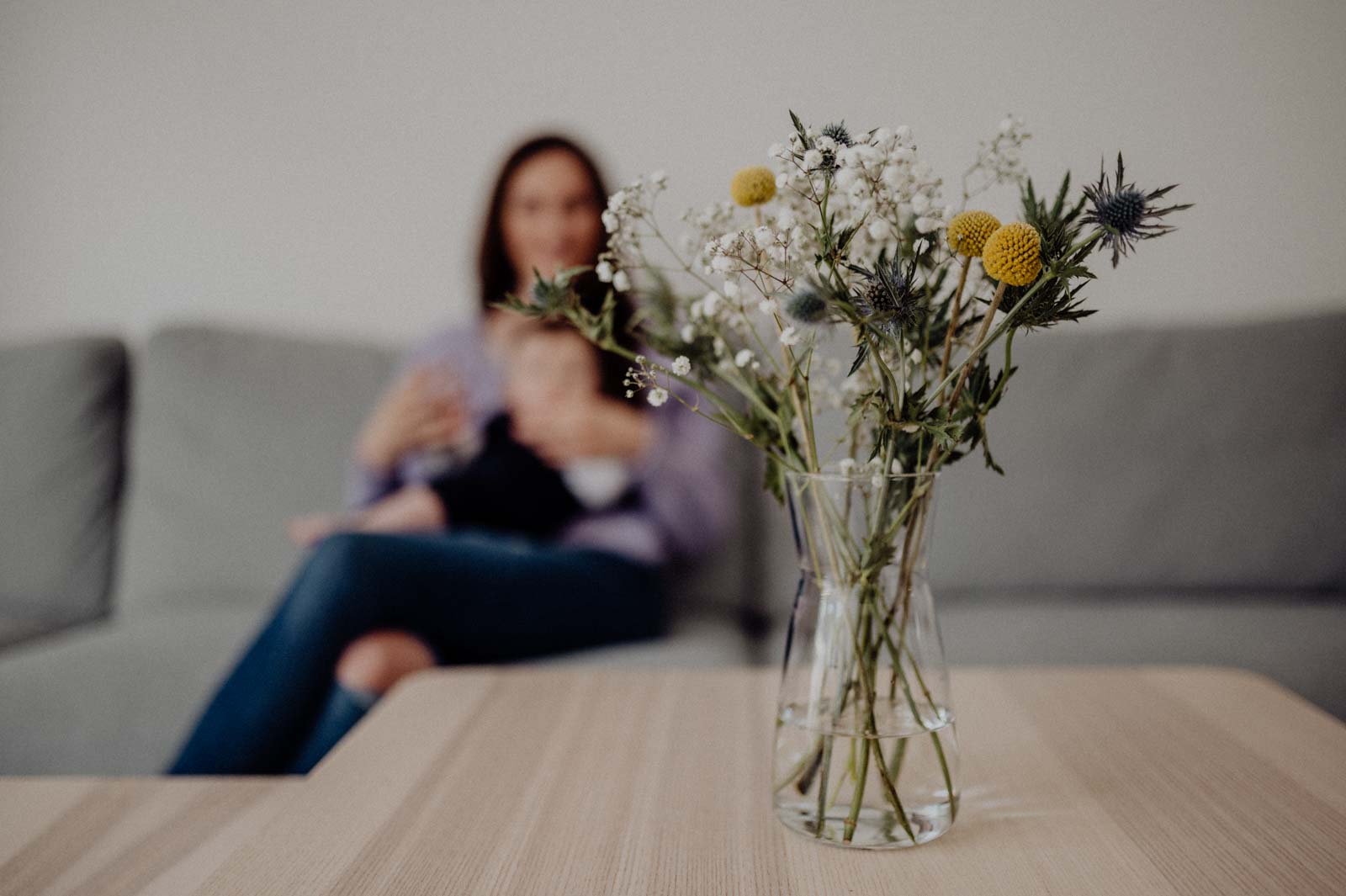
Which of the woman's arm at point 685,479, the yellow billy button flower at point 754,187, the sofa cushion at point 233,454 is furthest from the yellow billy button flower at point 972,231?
the sofa cushion at point 233,454

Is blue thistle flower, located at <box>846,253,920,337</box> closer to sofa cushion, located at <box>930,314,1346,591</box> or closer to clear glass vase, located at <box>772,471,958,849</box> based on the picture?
clear glass vase, located at <box>772,471,958,849</box>

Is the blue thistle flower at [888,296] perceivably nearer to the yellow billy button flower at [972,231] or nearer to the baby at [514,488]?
the yellow billy button flower at [972,231]

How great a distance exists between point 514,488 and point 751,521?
424mm

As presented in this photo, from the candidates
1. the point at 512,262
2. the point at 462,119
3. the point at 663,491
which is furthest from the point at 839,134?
the point at 462,119

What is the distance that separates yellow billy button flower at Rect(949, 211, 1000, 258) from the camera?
0.51m

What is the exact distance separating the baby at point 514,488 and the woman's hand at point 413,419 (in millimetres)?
70

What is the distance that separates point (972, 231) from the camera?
51 centimetres

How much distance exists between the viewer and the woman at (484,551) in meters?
1.06

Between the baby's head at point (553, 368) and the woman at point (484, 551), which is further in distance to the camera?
the baby's head at point (553, 368)

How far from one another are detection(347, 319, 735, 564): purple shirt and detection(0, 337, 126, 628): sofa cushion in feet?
1.61

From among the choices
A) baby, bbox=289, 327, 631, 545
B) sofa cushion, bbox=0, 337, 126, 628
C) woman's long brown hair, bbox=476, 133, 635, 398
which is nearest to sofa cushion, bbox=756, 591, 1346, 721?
baby, bbox=289, 327, 631, 545

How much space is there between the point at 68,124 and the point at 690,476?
5.03 feet

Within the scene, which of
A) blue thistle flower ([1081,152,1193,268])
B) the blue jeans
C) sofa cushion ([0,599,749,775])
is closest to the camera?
blue thistle flower ([1081,152,1193,268])

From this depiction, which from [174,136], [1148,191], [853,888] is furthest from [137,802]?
[174,136]
